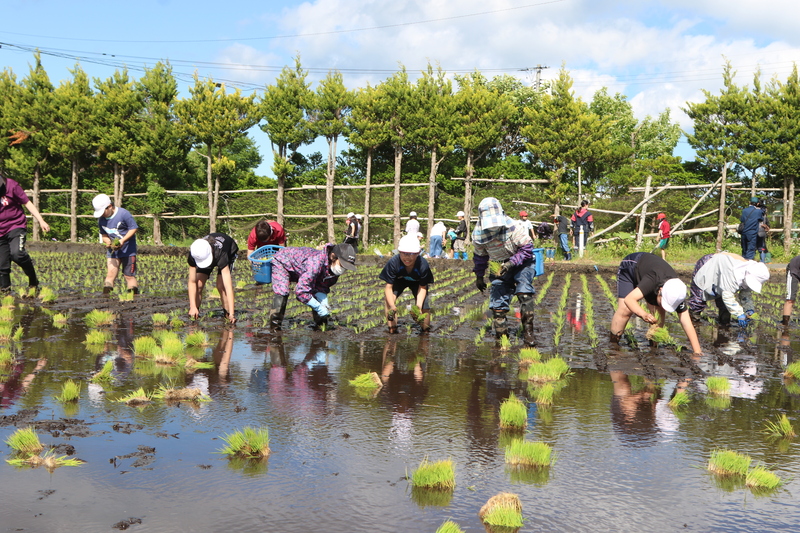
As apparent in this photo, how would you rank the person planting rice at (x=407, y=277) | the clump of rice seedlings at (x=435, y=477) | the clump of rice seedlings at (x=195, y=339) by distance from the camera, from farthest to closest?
the person planting rice at (x=407, y=277), the clump of rice seedlings at (x=195, y=339), the clump of rice seedlings at (x=435, y=477)

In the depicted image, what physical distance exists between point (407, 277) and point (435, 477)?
15.9 feet

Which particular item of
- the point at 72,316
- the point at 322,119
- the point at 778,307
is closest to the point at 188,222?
the point at 322,119

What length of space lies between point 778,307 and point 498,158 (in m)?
15.4

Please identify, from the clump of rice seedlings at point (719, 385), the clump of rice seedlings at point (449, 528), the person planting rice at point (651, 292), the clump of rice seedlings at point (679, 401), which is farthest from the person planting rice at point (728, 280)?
the clump of rice seedlings at point (449, 528)

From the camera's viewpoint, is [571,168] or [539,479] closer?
[539,479]

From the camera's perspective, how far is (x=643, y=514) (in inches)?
135

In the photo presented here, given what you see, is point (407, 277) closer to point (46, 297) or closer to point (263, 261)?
point (263, 261)

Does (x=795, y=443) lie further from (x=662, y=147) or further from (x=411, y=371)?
(x=662, y=147)

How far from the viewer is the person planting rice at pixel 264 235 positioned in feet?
29.3

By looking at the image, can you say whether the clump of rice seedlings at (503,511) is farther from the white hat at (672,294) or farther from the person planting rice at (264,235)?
the person planting rice at (264,235)

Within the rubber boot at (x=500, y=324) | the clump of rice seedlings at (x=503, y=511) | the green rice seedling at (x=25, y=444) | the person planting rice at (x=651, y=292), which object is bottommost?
the clump of rice seedlings at (x=503, y=511)

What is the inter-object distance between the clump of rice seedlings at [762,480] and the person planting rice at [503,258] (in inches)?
158

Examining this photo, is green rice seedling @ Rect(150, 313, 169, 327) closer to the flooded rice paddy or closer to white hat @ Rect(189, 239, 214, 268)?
the flooded rice paddy

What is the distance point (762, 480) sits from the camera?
149 inches
